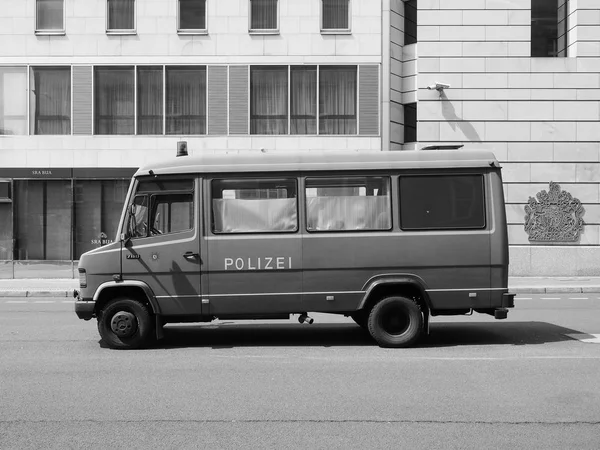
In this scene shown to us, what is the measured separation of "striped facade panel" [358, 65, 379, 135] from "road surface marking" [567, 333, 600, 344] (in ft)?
46.5

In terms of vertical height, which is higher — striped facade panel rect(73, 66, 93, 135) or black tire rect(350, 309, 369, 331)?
striped facade panel rect(73, 66, 93, 135)

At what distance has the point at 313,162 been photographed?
35.6ft

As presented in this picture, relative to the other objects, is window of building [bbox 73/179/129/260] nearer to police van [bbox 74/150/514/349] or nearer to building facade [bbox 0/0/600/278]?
building facade [bbox 0/0/600/278]

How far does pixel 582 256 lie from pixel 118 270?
711 inches

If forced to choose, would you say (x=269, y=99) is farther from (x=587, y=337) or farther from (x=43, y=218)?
(x=587, y=337)

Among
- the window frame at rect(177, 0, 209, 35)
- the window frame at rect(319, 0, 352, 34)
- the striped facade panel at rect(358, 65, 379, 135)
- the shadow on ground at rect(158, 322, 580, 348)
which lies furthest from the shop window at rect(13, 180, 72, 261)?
the shadow on ground at rect(158, 322, 580, 348)

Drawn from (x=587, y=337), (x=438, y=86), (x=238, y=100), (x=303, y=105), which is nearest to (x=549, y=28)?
(x=438, y=86)

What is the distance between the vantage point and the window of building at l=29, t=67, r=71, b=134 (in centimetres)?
2520

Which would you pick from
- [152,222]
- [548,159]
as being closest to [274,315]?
[152,222]

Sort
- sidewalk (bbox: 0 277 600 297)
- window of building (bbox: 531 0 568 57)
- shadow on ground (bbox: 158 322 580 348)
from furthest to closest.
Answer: window of building (bbox: 531 0 568 57) → sidewalk (bbox: 0 277 600 297) → shadow on ground (bbox: 158 322 580 348)

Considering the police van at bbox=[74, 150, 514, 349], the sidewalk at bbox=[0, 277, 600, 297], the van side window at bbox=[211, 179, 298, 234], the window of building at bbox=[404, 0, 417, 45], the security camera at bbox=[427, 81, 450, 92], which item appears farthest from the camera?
the window of building at bbox=[404, 0, 417, 45]

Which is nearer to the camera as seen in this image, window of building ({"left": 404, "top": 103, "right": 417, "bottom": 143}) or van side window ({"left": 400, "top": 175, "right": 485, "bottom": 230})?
van side window ({"left": 400, "top": 175, "right": 485, "bottom": 230})

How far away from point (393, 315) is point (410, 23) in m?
17.3

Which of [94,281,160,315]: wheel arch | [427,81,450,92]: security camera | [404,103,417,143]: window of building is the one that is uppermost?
[427,81,450,92]: security camera
